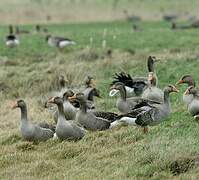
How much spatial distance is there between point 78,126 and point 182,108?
3.31 m

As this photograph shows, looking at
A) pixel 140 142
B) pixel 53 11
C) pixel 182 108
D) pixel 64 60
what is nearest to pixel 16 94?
pixel 64 60

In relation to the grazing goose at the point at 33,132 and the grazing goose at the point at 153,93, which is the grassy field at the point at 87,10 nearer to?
the grazing goose at the point at 153,93

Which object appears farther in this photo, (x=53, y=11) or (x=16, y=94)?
(x=53, y=11)

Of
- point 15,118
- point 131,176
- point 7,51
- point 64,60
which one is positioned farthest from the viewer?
point 7,51

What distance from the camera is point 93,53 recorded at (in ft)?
77.5

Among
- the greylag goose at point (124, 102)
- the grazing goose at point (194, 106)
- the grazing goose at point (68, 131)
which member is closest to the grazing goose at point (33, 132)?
the grazing goose at point (68, 131)

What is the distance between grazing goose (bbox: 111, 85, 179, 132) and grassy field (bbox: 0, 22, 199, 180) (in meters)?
0.19

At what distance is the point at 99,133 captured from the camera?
11734mm

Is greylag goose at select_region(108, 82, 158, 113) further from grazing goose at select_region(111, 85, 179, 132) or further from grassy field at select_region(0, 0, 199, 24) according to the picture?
grassy field at select_region(0, 0, 199, 24)

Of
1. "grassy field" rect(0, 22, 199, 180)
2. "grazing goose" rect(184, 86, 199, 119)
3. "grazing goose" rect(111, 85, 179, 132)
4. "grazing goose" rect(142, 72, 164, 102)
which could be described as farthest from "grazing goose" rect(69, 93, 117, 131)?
"grazing goose" rect(142, 72, 164, 102)

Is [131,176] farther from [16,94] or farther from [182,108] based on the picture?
[16,94]

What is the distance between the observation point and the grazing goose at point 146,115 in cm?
1175

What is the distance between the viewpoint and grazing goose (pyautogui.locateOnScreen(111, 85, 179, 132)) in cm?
1175

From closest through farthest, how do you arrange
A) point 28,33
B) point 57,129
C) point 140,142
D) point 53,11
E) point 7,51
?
1. point 140,142
2. point 57,129
3. point 7,51
4. point 28,33
5. point 53,11
